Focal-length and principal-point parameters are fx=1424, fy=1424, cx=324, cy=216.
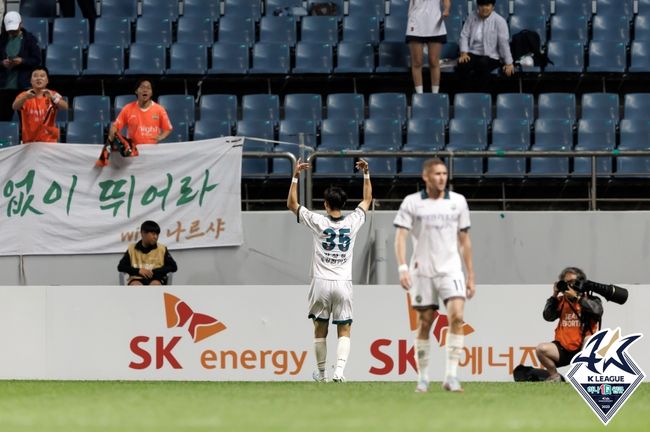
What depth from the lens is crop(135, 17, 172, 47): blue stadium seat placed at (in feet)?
72.8

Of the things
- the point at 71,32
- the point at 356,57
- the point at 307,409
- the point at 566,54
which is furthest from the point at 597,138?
the point at 307,409

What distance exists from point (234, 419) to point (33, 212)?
27.1 ft

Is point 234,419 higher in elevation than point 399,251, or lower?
lower

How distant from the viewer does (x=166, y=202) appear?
663 inches

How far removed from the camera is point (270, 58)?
21500 millimetres

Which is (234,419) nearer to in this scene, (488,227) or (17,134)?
(488,227)

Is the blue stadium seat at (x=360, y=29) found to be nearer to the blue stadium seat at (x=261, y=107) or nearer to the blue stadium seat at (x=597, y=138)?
the blue stadium seat at (x=261, y=107)

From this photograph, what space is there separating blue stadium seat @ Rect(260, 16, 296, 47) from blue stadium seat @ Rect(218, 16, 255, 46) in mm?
176

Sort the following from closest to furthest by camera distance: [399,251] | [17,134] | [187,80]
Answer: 1. [399,251]
2. [17,134]
3. [187,80]

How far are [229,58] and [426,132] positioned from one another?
358 centimetres

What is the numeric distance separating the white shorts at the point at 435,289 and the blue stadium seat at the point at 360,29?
11064 mm

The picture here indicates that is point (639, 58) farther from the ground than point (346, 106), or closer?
farther from the ground

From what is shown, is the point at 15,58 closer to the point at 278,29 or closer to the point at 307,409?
the point at 278,29

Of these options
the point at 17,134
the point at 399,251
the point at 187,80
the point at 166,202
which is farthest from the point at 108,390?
the point at 187,80
